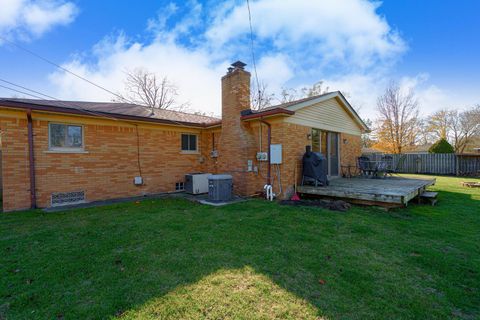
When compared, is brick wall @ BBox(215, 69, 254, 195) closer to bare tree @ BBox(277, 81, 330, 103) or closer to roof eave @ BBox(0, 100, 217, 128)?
roof eave @ BBox(0, 100, 217, 128)

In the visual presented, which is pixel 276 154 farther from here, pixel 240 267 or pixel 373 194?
pixel 240 267

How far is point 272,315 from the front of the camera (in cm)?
208

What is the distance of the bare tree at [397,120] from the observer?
22594 millimetres

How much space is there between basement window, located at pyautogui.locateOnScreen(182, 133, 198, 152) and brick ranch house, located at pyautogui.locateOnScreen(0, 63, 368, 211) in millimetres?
45

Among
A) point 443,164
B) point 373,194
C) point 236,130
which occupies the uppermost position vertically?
point 236,130

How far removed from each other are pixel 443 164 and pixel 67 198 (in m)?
21.8

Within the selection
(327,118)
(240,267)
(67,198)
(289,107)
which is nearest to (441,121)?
(327,118)

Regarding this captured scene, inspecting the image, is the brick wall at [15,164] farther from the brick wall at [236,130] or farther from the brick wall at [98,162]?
the brick wall at [236,130]

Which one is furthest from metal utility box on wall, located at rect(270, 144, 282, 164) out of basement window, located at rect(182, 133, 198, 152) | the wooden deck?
basement window, located at rect(182, 133, 198, 152)

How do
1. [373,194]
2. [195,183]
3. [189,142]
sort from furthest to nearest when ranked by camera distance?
1. [189,142]
2. [195,183]
3. [373,194]

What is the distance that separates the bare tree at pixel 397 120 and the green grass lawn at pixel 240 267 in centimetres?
2041

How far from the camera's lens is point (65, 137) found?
22.9 ft

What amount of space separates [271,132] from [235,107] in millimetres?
1682

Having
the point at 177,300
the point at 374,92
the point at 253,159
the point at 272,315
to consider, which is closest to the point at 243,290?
the point at 272,315
